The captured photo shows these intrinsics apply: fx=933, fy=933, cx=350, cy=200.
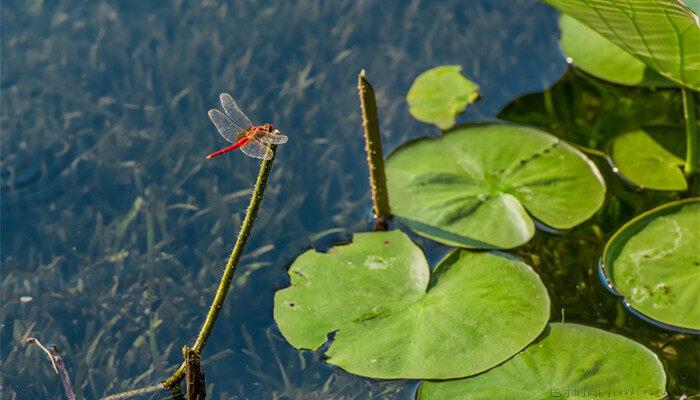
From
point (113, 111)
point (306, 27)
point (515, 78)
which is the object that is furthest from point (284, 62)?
point (515, 78)

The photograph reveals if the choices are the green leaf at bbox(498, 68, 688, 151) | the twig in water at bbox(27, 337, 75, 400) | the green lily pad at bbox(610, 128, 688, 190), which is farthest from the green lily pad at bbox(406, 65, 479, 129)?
the twig in water at bbox(27, 337, 75, 400)

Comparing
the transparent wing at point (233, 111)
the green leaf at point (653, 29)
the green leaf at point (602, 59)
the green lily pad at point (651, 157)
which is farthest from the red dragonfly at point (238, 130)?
the green leaf at point (602, 59)

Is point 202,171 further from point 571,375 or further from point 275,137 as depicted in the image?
point 571,375

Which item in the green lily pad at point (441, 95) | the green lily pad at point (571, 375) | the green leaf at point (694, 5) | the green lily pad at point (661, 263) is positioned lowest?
the green lily pad at point (571, 375)

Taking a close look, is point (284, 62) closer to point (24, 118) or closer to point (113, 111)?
point (113, 111)

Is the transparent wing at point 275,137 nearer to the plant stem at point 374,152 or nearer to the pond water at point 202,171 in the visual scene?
the plant stem at point 374,152

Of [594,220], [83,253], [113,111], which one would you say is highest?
[113,111]
